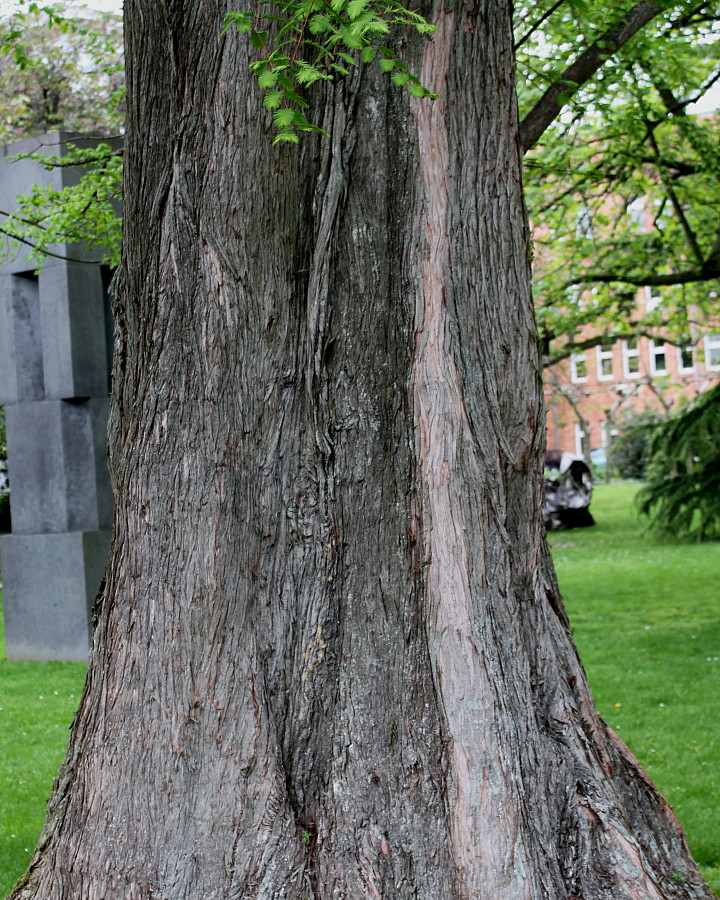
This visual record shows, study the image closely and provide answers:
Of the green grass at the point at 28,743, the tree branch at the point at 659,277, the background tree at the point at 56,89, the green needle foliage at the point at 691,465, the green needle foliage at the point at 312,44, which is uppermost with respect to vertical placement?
the background tree at the point at 56,89

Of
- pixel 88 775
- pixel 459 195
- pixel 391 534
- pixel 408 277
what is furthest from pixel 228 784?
pixel 459 195

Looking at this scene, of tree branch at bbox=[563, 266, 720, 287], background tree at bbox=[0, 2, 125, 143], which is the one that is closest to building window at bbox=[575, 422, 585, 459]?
background tree at bbox=[0, 2, 125, 143]

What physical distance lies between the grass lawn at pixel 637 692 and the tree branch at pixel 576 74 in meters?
3.70

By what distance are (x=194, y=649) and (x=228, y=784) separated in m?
0.44

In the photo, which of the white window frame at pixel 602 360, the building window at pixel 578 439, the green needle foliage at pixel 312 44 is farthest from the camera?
the building window at pixel 578 439

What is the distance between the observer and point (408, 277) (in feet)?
11.2

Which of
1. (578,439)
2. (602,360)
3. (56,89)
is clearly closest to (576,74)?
(56,89)

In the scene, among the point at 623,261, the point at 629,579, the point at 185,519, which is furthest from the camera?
the point at 629,579

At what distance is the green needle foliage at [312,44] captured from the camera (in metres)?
2.85

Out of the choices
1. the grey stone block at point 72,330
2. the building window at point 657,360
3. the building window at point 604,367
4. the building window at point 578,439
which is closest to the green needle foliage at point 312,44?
the grey stone block at point 72,330

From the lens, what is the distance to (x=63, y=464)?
35.0 ft

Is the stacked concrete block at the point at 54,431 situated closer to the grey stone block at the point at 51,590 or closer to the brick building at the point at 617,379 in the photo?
the grey stone block at the point at 51,590

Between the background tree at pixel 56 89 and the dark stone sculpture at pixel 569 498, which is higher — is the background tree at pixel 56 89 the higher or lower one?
the higher one

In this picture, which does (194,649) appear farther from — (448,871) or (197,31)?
(197,31)
